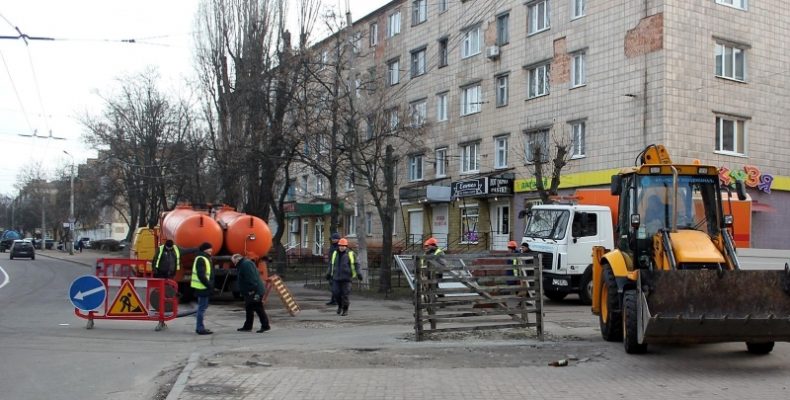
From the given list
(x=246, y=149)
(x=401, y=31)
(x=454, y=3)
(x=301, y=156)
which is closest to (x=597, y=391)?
(x=301, y=156)

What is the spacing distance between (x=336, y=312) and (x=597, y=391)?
31.6 feet

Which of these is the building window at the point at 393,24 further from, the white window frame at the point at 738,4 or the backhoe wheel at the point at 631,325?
the backhoe wheel at the point at 631,325

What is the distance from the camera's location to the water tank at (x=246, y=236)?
19156 millimetres

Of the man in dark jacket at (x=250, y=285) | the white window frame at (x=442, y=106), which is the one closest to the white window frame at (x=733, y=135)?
the white window frame at (x=442, y=106)

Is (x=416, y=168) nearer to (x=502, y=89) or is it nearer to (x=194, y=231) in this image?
(x=502, y=89)

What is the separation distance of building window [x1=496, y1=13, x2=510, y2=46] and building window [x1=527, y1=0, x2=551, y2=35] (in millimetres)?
1481

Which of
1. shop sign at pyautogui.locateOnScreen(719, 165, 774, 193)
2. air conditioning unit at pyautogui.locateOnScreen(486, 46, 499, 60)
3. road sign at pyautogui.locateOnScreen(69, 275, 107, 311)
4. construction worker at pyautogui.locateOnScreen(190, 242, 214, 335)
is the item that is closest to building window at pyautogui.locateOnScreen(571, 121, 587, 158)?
shop sign at pyautogui.locateOnScreen(719, 165, 774, 193)

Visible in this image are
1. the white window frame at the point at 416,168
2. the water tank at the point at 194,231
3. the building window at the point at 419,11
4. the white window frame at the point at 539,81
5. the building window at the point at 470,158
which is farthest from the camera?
the white window frame at the point at 416,168

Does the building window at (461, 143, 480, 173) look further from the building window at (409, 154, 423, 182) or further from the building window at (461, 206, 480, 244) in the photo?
the building window at (409, 154, 423, 182)

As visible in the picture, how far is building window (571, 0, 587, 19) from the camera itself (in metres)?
28.0

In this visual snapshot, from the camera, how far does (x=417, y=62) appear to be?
38.4 meters

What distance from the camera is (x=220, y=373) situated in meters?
8.63

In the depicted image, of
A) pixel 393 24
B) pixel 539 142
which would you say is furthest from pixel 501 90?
pixel 393 24

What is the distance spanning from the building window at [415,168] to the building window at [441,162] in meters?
1.54
